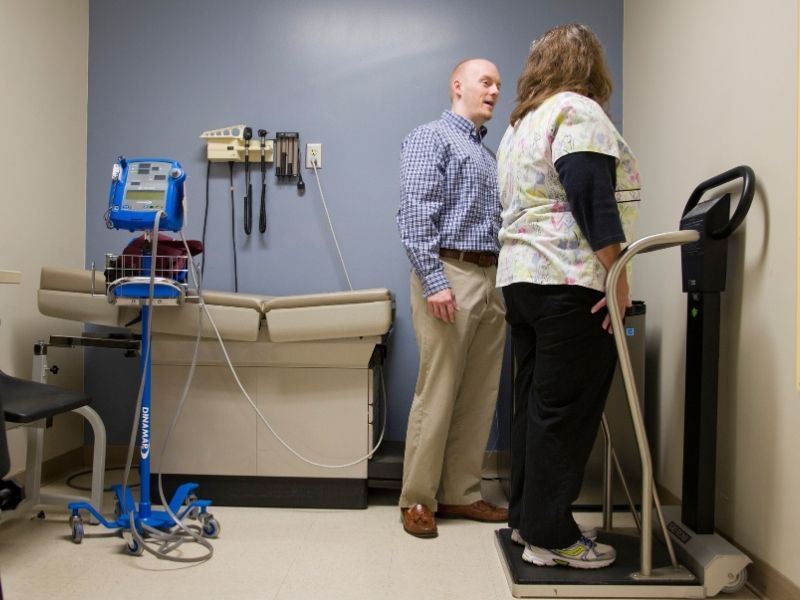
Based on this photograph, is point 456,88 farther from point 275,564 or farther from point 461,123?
point 275,564

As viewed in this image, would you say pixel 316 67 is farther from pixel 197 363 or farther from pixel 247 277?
pixel 197 363

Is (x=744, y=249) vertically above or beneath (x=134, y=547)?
above

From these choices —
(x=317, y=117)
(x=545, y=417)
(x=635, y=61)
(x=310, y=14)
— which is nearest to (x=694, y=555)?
(x=545, y=417)

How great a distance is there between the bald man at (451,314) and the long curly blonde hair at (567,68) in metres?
0.51

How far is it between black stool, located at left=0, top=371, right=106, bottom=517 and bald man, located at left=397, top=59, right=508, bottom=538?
3.29 feet

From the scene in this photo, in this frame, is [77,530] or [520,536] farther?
[77,530]

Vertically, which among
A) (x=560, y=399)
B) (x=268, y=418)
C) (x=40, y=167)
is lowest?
(x=268, y=418)

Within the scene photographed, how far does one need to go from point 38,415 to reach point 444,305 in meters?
1.21

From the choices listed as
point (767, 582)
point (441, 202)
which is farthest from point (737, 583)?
point (441, 202)

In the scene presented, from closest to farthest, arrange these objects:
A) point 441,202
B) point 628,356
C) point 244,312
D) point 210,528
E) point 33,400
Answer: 1. point 628,356
2. point 33,400
3. point 210,528
4. point 441,202
5. point 244,312

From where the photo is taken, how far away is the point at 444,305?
6.70ft

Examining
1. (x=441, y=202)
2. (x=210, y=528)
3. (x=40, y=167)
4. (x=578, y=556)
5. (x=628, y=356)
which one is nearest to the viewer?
(x=628, y=356)

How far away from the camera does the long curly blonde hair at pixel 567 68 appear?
1.62 metres

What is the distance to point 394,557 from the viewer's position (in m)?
1.88
